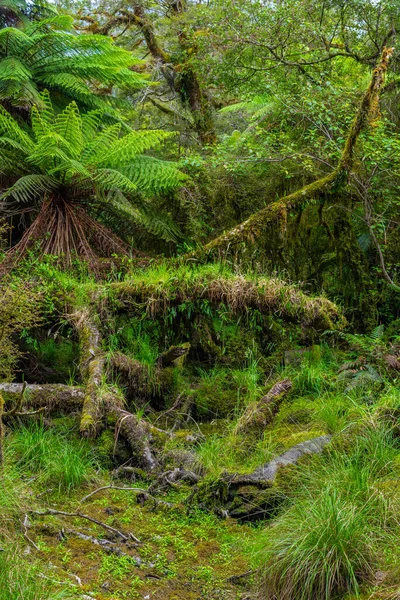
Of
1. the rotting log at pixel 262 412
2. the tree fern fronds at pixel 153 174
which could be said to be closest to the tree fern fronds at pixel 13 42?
the tree fern fronds at pixel 153 174

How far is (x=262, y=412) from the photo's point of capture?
452 centimetres

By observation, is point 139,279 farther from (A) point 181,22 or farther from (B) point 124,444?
(A) point 181,22

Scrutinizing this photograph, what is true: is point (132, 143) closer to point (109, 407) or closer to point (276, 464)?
point (109, 407)

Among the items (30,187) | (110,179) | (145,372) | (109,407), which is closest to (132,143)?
(110,179)

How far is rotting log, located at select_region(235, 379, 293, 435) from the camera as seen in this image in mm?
4480

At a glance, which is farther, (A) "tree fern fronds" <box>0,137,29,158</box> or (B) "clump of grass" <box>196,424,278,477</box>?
(A) "tree fern fronds" <box>0,137,29,158</box>

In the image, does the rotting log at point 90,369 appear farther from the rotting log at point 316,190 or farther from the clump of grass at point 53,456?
the rotting log at point 316,190

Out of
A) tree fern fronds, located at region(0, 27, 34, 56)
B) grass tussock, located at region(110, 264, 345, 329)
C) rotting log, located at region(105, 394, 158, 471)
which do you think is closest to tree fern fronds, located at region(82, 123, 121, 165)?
tree fern fronds, located at region(0, 27, 34, 56)

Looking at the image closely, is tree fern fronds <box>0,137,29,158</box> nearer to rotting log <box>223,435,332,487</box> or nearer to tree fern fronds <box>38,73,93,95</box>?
tree fern fronds <box>38,73,93,95</box>

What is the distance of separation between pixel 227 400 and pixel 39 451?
1.94m

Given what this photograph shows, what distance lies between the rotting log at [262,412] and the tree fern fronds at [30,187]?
3243mm

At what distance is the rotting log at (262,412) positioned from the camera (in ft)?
14.7

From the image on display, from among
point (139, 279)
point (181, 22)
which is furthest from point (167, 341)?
point (181, 22)

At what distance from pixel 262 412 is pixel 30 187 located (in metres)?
3.43
